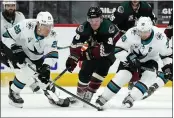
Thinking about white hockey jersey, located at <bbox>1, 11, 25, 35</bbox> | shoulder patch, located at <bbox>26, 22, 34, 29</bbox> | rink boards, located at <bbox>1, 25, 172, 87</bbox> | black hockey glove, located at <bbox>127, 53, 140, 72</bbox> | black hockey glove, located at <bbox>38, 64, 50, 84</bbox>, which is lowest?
rink boards, located at <bbox>1, 25, 172, 87</bbox>

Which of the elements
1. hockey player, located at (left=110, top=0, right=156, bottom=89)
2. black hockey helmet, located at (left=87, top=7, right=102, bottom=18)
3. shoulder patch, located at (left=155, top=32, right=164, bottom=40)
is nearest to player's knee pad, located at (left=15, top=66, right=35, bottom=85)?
black hockey helmet, located at (left=87, top=7, right=102, bottom=18)

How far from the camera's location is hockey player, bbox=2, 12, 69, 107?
16.1ft

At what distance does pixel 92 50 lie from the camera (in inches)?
206

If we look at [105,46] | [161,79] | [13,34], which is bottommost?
[161,79]

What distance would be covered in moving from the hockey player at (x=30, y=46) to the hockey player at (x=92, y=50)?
20 cm

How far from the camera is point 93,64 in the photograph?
5262 mm

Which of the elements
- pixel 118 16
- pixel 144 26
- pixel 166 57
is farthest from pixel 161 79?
pixel 118 16

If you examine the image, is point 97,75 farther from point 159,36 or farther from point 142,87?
point 159,36

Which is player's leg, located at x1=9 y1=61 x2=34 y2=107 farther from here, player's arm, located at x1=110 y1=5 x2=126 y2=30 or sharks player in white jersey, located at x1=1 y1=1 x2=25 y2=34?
player's arm, located at x1=110 y1=5 x2=126 y2=30

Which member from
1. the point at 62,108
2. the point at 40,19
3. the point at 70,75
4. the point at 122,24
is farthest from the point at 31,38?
the point at 70,75

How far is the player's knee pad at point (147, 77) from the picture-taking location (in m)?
5.00

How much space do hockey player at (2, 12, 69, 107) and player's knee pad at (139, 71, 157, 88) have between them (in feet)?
2.22

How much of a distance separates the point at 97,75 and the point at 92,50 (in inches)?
9.0

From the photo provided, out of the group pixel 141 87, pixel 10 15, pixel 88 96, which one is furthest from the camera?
pixel 10 15
